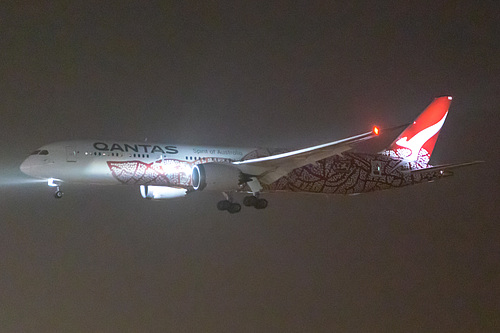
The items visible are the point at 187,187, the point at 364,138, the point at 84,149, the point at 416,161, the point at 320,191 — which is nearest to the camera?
the point at 364,138

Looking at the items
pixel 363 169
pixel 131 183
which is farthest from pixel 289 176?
pixel 131 183

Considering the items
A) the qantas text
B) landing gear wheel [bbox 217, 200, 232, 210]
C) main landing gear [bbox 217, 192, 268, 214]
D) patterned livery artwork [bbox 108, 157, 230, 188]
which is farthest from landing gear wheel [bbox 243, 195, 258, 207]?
the qantas text

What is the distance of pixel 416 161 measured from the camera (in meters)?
48.6

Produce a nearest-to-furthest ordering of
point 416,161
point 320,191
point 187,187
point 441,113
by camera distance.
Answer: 1. point 187,187
2. point 320,191
3. point 416,161
4. point 441,113

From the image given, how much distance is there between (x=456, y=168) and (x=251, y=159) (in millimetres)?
11630

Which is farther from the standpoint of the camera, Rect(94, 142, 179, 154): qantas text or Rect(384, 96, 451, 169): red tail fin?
Rect(384, 96, 451, 169): red tail fin

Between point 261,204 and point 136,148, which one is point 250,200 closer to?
point 261,204

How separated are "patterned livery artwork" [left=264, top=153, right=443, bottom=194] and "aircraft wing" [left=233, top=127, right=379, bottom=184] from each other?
2.87ft

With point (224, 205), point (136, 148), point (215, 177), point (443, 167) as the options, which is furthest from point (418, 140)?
point (136, 148)

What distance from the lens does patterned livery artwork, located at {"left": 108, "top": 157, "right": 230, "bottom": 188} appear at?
39094 mm

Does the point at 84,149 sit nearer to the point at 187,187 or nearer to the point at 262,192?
the point at 187,187

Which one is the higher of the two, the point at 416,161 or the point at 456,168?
the point at 416,161

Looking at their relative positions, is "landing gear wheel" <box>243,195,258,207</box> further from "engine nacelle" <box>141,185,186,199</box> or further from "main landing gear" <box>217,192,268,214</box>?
"engine nacelle" <box>141,185,186,199</box>

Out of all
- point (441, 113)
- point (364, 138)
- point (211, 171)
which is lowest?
point (364, 138)
